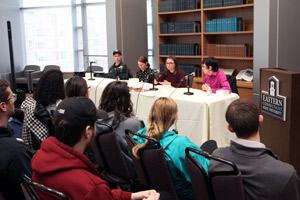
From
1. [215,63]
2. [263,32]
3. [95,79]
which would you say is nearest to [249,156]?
[215,63]

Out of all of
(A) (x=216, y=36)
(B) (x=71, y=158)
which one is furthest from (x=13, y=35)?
(B) (x=71, y=158)

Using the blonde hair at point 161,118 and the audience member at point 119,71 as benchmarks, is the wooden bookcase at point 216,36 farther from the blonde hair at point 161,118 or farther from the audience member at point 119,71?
the blonde hair at point 161,118

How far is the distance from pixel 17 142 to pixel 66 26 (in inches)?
346

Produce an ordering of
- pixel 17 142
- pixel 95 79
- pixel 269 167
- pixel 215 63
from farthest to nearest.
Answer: pixel 95 79, pixel 215 63, pixel 17 142, pixel 269 167

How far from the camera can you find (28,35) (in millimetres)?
10469

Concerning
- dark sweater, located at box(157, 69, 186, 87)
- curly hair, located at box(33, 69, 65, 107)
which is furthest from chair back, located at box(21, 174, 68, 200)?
dark sweater, located at box(157, 69, 186, 87)

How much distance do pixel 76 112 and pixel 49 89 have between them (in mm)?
1544

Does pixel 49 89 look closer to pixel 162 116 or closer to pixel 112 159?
pixel 112 159

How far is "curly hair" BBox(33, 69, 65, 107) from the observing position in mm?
2865

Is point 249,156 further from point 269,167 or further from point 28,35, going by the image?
point 28,35

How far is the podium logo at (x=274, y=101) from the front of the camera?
322 centimetres

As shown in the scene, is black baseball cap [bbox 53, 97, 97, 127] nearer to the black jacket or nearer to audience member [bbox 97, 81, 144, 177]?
the black jacket

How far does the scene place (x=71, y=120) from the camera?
145 centimetres

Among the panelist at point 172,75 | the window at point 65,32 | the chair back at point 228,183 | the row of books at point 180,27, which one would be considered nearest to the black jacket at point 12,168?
the chair back at point 228,183
